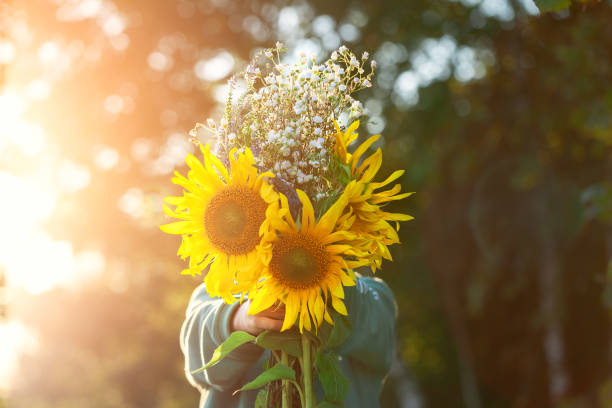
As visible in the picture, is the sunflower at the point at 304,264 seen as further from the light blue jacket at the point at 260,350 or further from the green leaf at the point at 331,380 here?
the light blue jacket at the point at 260,350

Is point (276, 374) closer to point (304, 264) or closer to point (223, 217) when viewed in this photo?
point (304, 264)

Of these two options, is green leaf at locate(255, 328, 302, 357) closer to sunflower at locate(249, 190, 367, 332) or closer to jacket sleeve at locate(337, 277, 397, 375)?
sunflower at locate(249, 190, 367, 332)

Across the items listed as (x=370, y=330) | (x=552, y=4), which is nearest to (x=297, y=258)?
(x=370, y=330)

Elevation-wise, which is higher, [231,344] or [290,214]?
[290,214]

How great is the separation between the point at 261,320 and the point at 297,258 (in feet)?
0.86

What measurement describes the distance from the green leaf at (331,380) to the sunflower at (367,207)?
31 cm

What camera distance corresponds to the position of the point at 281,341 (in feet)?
4.92

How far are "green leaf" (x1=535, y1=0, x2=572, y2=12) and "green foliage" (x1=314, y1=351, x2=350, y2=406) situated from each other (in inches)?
42.2

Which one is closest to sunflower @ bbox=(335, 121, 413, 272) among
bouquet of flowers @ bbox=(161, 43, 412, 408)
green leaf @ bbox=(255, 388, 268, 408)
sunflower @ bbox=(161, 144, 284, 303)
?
bouquet of flowers @ bbox=(161, 43, 412, 408)

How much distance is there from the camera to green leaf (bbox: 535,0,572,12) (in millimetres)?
1347

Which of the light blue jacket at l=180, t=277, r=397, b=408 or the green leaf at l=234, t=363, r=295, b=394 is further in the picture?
the light blue jacket at l=180, t=277, r=397, b=408

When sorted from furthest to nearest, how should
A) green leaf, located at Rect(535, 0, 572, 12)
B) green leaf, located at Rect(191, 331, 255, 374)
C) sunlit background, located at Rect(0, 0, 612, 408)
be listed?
sunlit background, located at Rect(0, 0, 612, 408) → green leaf, located at Rect(191, 331, 255, 374) → green leaf, located at Rect(535, 0, 572, 12)

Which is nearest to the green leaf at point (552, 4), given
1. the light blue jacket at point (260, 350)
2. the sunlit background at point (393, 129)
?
the light blue jacket at point (260, 350)

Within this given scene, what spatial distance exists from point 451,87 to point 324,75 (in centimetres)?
664
